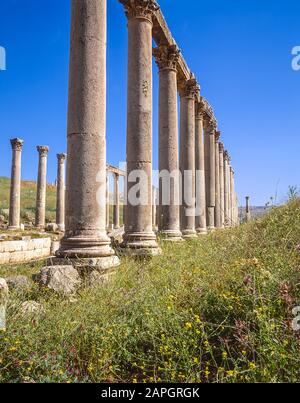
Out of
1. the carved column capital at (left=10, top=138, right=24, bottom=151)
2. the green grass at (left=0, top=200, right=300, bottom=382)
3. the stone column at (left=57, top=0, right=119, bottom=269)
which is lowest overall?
the green grass at (left=0, top=200, right=300, bottom=382)

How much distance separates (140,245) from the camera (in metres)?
11.1

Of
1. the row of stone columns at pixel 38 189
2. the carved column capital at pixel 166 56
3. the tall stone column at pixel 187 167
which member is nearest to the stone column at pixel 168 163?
the carved column capital at pixel 166 56

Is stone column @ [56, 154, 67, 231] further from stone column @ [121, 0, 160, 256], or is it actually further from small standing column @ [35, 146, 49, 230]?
stone column @ [121, 0, 160, 256]

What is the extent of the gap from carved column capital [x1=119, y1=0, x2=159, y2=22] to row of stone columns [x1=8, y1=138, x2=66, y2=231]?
21903 mm

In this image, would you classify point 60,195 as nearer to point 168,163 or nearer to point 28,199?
point 168,163

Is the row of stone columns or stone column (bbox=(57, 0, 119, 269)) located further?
the row of stone columns

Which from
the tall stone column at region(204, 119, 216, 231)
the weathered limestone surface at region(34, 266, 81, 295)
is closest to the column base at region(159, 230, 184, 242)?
the weathered limestone surface at region(34, 266, 81, 295)

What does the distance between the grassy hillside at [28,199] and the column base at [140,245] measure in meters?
33.6

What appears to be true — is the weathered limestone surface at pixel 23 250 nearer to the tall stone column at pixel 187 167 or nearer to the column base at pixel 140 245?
the column base at pixel 140 245

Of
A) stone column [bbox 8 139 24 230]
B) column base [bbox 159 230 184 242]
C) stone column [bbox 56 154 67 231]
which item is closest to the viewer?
column base [bbox 159 230 184 242]

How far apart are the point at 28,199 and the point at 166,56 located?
46.5 m

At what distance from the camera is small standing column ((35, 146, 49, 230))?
3388cm

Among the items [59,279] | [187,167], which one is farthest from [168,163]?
[59,279]

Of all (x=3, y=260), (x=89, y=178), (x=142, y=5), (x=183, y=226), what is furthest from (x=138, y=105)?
(x=3, y=260)
